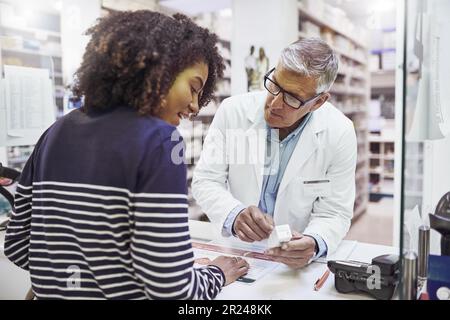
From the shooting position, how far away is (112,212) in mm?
791

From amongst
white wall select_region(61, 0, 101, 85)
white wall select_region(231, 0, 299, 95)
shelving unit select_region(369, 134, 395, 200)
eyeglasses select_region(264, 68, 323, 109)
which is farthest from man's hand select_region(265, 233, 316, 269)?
shelving unit select_region(369, 134, 395, 200)

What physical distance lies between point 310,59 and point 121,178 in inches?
38.0

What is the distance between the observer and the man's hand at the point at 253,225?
133 centimetres

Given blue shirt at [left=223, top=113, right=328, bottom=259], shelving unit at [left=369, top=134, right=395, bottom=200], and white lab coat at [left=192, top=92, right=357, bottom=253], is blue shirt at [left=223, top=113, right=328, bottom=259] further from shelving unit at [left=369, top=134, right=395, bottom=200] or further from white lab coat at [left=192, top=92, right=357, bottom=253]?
shelving unit at [left=369, top=134, right=395, bottom=200]

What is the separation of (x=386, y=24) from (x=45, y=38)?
473cm

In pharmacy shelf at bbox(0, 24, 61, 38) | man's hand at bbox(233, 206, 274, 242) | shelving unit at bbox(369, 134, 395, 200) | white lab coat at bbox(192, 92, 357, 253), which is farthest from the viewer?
shelving unit at bbox(369, 134, 395, 200)

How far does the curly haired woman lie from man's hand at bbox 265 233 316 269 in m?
0.37

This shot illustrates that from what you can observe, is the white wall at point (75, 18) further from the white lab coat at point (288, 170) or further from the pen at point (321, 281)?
the pen at point (321, 281)

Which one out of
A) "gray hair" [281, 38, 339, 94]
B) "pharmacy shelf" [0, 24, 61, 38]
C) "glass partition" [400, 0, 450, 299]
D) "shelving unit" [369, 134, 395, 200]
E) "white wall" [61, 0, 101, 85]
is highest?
"pharmacy shelf" [0, 24, 61, 38]

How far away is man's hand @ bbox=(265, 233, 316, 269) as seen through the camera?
4.13 ft

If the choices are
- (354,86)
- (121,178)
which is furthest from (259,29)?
(354,86)

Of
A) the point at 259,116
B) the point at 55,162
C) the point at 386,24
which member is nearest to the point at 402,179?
the point at 55,162

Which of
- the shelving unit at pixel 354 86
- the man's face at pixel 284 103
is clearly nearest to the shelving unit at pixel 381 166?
the shelving unit at pixel 354 86

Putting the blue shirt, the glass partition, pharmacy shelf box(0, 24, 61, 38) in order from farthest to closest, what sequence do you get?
1. pharmacy shelf box(0, 24, 61, 38)
2. the blue shirt
3. the glass partition
